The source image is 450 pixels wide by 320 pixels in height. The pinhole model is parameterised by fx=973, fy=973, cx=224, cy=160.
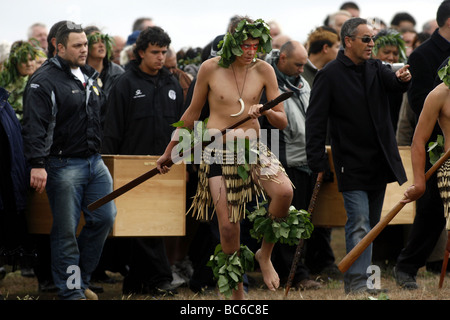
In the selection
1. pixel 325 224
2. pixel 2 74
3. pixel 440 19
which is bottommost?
pixel 325 224

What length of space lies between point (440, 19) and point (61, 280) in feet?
15.0

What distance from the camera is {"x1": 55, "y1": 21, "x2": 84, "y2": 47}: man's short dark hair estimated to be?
9242mm

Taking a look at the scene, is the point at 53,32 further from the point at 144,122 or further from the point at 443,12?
the point at 443,12

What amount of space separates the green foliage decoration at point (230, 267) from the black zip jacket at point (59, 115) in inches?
77.2

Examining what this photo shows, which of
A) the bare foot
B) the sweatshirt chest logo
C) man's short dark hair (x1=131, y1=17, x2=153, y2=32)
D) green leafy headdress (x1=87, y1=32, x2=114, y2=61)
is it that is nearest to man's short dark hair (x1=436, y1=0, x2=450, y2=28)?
the sweatshirt chest logo

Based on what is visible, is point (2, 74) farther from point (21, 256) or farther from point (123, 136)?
point (21, 256)

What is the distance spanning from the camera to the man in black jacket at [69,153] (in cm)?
902

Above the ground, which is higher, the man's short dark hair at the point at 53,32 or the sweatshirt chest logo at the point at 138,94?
the man's short dark hair at the point at 53,32

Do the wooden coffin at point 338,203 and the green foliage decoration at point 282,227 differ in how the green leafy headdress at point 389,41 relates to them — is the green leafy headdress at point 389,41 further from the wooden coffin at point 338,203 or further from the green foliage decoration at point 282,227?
the green foliage decoration at point 282,227

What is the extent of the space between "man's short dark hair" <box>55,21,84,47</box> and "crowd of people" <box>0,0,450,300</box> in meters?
0.01

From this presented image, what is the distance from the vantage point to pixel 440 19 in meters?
9.88

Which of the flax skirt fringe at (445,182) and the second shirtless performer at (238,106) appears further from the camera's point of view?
the flax skirt fringe at (445,182)

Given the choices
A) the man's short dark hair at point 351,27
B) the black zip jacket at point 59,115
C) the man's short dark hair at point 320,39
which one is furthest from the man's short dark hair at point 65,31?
the man's short dark hair at point 320,39
